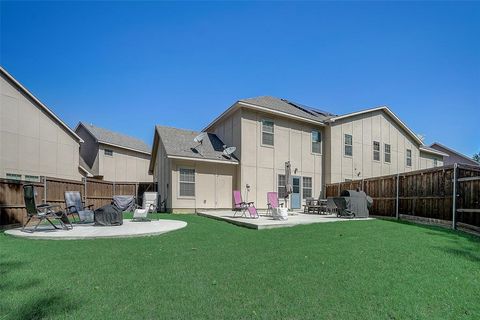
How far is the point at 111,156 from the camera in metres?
26.8

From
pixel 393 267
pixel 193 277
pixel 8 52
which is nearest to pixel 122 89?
pixel 8 52

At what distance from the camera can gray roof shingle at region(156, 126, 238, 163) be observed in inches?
615

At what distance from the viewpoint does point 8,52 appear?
41.8 ft

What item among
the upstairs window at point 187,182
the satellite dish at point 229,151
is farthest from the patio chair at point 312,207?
the upstairs window at point 187,182

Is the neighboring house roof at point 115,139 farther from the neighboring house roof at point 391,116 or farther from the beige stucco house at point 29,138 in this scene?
the neighboring house roof at point 391,116

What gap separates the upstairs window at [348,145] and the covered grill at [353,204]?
772 centimetres

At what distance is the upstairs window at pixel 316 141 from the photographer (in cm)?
1894

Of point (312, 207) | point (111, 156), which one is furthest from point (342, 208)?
point (111, 156)

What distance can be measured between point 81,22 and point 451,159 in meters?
43.8

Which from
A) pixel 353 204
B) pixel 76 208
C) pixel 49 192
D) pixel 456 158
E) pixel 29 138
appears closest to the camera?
pixel 76 208

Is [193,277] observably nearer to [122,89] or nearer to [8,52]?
[122,89]

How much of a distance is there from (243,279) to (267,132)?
13.6 meters

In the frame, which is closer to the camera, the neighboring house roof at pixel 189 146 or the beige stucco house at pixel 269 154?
the neighboring house roof at pixel 189 146

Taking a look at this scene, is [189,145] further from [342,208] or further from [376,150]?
[376,150]
